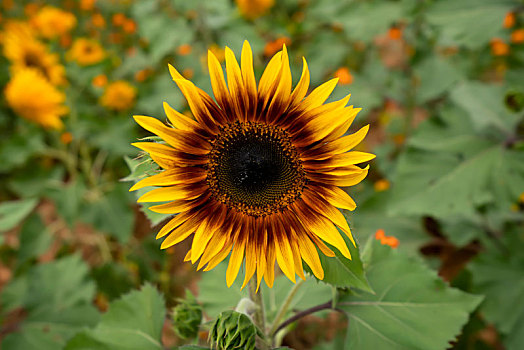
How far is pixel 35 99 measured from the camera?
96.8 inches

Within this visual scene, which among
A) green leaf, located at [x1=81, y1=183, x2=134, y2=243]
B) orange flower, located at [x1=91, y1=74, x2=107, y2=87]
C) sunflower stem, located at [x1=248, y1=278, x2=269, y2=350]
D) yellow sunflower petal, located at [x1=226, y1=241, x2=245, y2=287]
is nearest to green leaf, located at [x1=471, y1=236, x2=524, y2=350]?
sunflower stem, located at [x1=248, y1=278, x2=269, y2=350]

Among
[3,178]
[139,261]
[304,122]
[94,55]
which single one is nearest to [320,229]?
[304,122]

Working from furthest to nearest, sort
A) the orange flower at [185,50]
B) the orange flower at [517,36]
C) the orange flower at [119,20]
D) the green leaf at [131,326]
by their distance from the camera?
the orange flower at [119,20], the orange flower at [185,50], the orange flower at [517,36], the green leaf at [131,326]

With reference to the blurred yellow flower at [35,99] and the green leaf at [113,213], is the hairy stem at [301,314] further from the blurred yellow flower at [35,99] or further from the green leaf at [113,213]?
the blurred yellow flower at [35,99]

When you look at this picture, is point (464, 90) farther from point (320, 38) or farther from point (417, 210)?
point (320, 38)

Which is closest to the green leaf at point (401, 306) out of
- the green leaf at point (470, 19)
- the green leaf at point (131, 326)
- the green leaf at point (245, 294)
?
the green leaf at point (245, 294)

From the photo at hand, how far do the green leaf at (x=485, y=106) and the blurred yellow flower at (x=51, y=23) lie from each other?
9.86 feet

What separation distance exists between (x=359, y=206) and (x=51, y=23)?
2.84 m

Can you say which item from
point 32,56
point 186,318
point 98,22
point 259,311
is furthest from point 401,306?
point 98,22

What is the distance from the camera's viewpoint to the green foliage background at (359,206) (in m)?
1.13

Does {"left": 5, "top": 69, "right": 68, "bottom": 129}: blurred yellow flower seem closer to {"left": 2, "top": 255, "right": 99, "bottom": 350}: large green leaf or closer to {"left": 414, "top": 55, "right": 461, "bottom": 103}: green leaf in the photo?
{"left": 2, "top": 255, "right": 99, "bottom": 350}: large green leaf

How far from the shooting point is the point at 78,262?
7.27ft

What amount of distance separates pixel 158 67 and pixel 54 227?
1.55m

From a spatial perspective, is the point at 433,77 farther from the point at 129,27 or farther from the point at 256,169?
the point at 129,27
